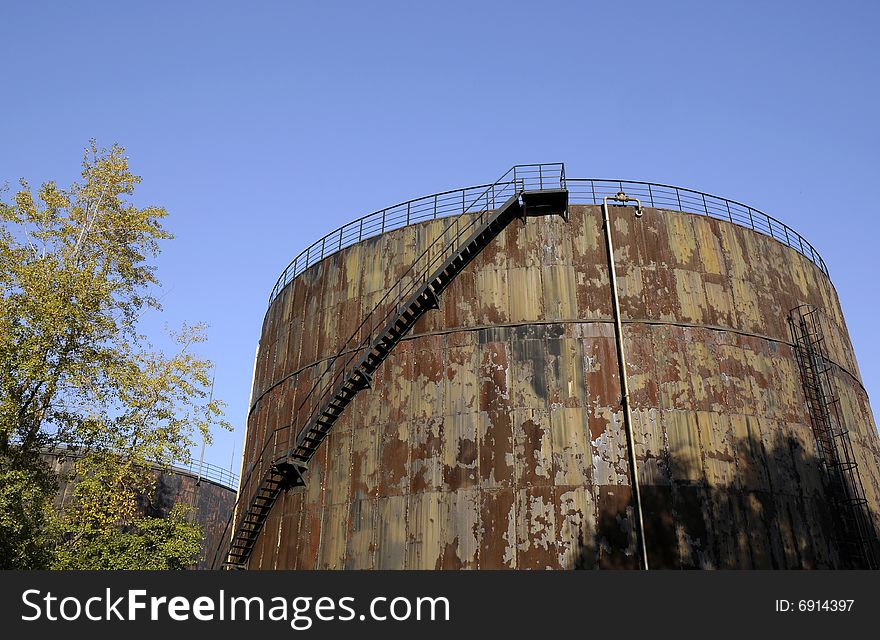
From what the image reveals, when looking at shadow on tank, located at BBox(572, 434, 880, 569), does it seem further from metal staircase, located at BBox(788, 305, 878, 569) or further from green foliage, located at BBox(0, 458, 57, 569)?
green foliage, located at BBox(0, 458, 57, 569)

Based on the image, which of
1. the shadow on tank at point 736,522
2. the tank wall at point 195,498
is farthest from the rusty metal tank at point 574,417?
the tank wall at point 195,498

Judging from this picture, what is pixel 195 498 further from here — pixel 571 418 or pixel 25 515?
pixel 571 418

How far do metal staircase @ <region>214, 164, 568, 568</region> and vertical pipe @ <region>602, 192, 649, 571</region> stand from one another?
1598 millimetres

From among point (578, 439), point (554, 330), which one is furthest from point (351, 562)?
point (554, 330)

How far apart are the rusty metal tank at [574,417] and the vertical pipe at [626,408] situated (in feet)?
0.55

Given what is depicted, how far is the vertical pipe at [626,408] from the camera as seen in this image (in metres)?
17.9

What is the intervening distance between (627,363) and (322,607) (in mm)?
11435

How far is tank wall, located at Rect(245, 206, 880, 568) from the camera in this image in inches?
728

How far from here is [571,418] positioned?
63.6 ft

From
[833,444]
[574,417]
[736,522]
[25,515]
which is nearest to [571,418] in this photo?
[574,417]

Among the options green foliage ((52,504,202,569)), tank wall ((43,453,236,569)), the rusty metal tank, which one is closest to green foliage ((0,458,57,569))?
green foliage ((52,504,202,569))

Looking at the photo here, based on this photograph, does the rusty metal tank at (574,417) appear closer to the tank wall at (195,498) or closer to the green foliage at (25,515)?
the green foliage at (25,515)

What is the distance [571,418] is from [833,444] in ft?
26.9

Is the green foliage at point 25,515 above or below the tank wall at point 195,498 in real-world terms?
below
